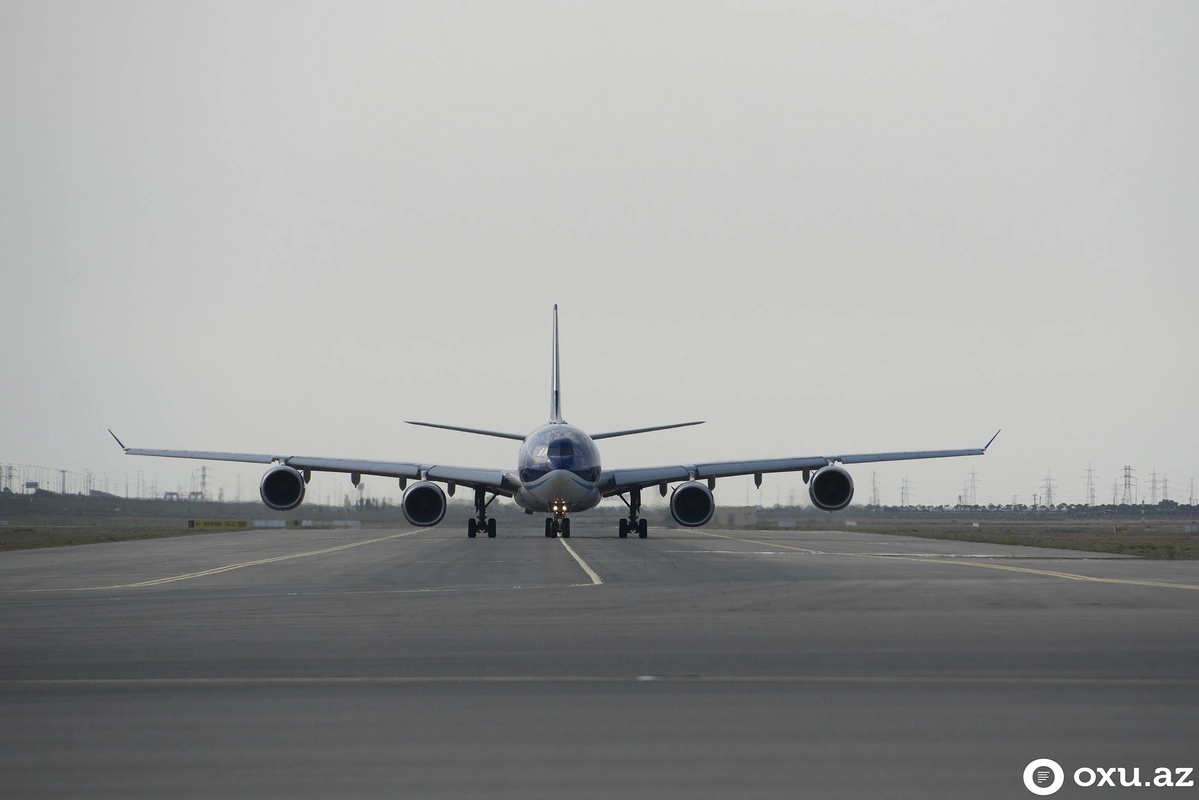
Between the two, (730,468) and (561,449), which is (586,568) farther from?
(730,468)

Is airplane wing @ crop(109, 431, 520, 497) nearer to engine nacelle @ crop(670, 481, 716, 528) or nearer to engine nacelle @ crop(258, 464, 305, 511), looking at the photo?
engine nacelle @ crop(258, 464, 305, 511)

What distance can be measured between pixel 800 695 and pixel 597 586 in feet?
33.6

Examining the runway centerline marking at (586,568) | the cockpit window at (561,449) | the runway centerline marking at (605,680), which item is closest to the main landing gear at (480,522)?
the cockpit window at (561,449)

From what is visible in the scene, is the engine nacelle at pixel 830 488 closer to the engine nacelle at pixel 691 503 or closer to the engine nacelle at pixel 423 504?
the engine nacelle at pixel 691 503

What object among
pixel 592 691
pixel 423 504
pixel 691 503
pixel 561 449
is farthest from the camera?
pixel 691 503

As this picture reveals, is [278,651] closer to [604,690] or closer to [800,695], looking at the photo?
[604,690]

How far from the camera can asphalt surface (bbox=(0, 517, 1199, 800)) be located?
5.61 metres

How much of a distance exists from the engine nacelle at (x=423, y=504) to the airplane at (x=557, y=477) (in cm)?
3

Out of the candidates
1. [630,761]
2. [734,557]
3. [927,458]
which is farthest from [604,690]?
[927,458]

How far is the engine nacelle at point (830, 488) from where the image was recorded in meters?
40.8

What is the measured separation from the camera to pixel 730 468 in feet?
148

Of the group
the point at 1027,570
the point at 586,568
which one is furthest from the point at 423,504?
the point at 1027,570

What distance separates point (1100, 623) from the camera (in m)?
12.2

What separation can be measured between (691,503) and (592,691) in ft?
112
